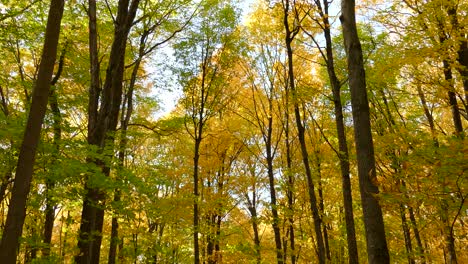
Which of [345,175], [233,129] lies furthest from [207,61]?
[345,175]

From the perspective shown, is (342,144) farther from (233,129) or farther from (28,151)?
(233,129)

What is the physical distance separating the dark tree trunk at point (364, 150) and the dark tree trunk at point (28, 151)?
4.29 meters

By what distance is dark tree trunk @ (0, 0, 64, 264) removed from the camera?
4.35 m

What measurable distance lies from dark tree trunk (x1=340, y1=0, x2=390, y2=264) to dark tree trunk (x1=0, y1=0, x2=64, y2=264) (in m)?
4.29

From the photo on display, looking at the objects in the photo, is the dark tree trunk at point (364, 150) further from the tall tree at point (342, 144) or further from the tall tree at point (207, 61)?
the tall tree at point (207, 61)

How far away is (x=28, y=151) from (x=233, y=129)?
13466mm

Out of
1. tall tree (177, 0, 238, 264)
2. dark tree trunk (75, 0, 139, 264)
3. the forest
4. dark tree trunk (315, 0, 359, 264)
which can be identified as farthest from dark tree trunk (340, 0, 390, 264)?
tall tree (177, 0, 238, 264)

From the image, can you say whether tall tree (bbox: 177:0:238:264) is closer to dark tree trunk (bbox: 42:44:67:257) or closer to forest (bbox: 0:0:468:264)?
forest (bbox: 0:0:468:264)

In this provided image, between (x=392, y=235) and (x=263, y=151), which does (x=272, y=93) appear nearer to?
(x=263, y=151)

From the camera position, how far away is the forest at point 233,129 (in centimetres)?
567

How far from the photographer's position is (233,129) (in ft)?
58.4

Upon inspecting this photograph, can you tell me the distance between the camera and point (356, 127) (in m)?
4.72

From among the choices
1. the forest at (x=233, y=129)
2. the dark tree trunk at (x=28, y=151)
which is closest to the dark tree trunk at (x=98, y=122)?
the forest at (x=233, y=129)

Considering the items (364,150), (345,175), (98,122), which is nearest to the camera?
(364,150)
